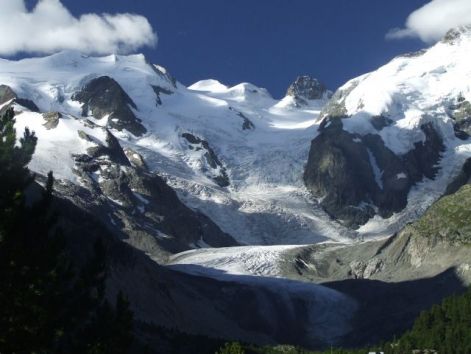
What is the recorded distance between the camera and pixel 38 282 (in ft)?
108

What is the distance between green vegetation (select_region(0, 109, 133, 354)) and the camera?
3241 cm

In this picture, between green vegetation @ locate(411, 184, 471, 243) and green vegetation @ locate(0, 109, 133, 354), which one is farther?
green vegetation @ locate(411, 184, 471, 243)

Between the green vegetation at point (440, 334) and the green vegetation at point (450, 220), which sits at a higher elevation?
the green vegetation at point (450, 220)

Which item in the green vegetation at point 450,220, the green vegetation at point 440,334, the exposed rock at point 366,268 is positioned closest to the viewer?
the green vegetation at point 440,334

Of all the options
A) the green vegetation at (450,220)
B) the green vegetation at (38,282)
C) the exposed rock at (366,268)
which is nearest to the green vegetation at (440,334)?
Result: the green vegetation at (450,220)

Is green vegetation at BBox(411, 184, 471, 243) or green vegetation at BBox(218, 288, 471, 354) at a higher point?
green vegetation at BBox(411, 184, 471, 243)

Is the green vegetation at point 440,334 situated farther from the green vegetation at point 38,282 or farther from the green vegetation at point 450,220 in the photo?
the green vegetation at point 38,282

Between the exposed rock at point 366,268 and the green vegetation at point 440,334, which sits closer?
the green vegetation at point 440,334

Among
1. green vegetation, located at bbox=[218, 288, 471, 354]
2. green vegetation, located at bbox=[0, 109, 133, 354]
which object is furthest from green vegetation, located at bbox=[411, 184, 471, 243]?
green vegetation, located at bbox=[0, 109, 133, 354]

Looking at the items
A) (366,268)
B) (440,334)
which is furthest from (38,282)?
(366,268)

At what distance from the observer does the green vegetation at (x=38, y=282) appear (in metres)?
32.4

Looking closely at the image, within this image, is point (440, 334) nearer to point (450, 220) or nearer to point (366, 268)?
point (450, 220)

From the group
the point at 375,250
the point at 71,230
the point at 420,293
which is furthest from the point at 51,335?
the point at 375,250

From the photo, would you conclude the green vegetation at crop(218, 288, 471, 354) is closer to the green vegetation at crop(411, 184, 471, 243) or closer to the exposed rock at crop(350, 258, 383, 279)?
the green vegetation at crop(411, 184, 471, 243)
